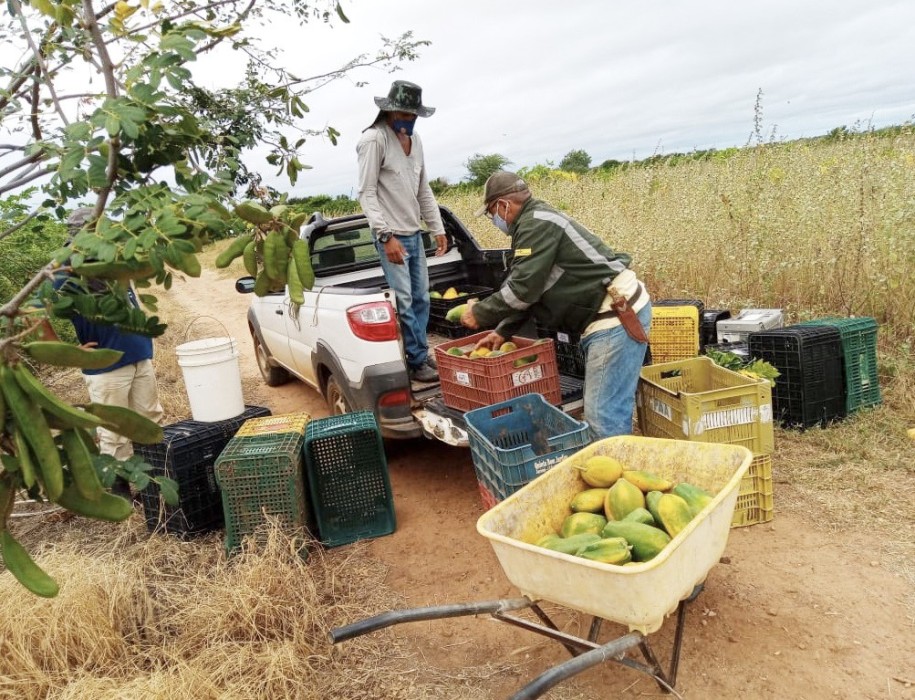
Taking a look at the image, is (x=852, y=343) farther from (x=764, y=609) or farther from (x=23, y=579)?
(x=23, y=579)

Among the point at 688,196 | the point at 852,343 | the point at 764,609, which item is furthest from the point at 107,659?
the point at 688,196

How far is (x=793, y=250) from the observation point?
7023mm

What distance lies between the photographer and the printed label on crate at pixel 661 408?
14.5ft

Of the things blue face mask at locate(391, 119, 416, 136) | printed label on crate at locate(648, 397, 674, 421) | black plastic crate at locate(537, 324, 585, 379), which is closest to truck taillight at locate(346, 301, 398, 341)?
black plastic crate at locate(537, 324, 585, 379)

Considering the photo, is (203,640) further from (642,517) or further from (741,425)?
(741,425)

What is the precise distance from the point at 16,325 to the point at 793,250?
23.5 feet

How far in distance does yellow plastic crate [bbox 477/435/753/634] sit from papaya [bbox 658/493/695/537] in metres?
0.11

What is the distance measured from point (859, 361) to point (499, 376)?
303 cm

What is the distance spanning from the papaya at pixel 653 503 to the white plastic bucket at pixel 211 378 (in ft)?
11.7

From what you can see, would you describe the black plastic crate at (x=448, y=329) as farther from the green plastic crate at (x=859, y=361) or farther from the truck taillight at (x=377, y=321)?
the green plastic crate at (x=859, y=361)

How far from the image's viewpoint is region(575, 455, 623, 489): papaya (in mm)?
2982

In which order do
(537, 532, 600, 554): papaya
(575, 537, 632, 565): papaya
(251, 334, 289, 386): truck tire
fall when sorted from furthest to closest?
(251, 334, 289, 386): truck tire, (537, 532, 600, 554): papaya, (575, 537, 632, 565): papaya

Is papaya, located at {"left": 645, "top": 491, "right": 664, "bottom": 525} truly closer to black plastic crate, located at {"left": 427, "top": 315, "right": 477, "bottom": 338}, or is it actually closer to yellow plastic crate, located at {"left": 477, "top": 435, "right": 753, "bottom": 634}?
yellow plastic crate, located at {"left": 477, "top": 435, "right": 753, "bottom": 634}

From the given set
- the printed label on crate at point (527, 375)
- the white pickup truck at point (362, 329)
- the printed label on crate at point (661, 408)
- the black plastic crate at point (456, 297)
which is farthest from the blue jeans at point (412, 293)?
the printed label on crate at point (661, 408)
